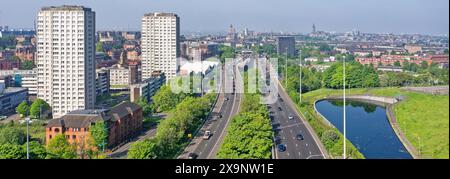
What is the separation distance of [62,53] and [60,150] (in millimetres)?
4271

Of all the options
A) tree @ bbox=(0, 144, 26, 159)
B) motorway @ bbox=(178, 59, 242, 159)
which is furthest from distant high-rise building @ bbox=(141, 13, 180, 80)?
tree @ bbox=(0, 144, 26, 159)

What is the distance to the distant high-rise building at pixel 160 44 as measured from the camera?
467 inches

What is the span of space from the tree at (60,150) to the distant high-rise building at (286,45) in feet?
49.1

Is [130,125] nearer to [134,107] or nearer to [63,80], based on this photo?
[134,107]

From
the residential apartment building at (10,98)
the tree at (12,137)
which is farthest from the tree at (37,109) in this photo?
the tree at (12,137)

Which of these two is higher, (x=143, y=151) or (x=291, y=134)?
(x=143, y=151)

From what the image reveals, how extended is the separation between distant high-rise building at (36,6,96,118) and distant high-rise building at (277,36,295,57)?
11.6 meters

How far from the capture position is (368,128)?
6480 mm

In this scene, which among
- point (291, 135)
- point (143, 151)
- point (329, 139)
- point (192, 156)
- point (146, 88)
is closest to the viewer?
point (143, 151)

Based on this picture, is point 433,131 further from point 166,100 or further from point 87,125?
point 166,100

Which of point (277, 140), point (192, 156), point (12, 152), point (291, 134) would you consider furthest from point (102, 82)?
point (12, 152)

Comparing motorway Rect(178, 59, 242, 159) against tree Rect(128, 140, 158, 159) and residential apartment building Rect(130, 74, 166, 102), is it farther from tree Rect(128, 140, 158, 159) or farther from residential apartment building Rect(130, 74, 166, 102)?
Result: residential apartment building Rect(130, 74, 166, 102)

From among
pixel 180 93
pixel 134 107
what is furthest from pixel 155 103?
pixel 134 107

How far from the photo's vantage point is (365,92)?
10.6 m
